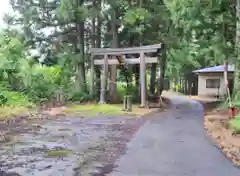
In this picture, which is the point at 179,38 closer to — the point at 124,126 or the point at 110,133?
the point at 124,126

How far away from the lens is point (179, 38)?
2564 cm

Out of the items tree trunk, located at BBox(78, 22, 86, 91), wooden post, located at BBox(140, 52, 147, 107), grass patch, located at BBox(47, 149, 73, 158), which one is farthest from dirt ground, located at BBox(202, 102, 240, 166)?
tree trunk, located at BBox(78, 22, 86, 91)

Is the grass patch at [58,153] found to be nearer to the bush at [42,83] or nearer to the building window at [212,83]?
the bush at [42,83]

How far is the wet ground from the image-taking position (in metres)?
6.26

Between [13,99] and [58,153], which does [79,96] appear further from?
[58,153]

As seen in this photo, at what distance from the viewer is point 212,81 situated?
37.2 meters

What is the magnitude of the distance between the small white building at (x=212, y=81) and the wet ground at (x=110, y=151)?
24865mm

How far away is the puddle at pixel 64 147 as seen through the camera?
6387 millimetres

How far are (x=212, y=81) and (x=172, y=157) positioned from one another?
102 feet

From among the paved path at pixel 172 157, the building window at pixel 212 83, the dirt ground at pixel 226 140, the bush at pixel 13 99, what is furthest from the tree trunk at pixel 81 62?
the building window at pixel 212 83

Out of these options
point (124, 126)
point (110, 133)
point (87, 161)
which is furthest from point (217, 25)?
point (87, 161)

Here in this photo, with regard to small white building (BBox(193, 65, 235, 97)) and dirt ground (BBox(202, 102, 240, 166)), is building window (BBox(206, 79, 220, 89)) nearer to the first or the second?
small white building (BBox(193, 65, 235, 97))

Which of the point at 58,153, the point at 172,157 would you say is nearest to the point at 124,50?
the point at 58,153

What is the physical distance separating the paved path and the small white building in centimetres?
2634
